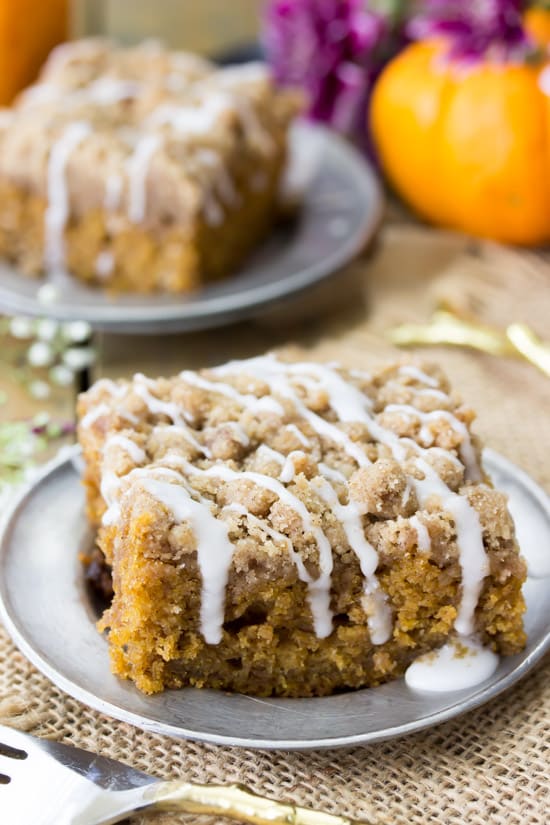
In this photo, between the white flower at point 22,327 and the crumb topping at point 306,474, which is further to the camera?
the white flower at point 22,327

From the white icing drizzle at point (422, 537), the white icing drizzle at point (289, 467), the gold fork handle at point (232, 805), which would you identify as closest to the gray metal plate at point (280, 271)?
the white icing drizzle at point (289, 467)

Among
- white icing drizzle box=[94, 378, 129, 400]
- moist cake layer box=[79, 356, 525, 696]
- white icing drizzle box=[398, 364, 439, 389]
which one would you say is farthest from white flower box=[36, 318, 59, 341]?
white icing drizzle box=[398, 364, 439, 389]

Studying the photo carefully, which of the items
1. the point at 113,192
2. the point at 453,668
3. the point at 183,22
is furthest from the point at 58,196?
the point at 183,22

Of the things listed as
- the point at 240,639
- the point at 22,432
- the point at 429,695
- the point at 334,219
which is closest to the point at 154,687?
the point at 240,639

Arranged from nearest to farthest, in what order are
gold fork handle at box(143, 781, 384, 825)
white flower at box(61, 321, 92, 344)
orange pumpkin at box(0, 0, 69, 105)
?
gold fork handle at box(143, 781, 384, 825) → white flower at box(61, 321, 92, 344) → orange pumpkin at box(0, 0, 69, 105)

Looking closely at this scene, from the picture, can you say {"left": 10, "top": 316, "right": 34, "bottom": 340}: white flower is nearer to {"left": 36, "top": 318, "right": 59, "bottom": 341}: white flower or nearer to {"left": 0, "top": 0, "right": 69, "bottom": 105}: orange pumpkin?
{"left": 36, "top": 318, "right": 59, "bottom": 341}: white flower

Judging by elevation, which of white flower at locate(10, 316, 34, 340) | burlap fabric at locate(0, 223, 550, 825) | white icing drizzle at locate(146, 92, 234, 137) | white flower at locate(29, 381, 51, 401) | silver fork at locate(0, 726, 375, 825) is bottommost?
white flower at locate(29, 381, 51, 401)

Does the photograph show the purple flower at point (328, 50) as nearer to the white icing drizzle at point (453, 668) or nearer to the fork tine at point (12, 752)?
the white icing drizzle at point (453, 668)
